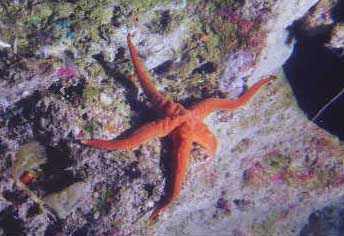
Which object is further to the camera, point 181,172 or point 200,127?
point 200,127

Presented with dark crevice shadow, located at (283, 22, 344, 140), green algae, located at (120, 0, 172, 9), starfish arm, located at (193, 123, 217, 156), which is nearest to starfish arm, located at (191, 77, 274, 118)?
starfish arm, located at (193, 123, 217, 156)

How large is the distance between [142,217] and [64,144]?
1472mm

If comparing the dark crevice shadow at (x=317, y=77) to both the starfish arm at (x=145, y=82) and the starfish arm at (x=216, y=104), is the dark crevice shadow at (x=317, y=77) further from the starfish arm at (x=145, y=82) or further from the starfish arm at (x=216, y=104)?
the starfish arm at (x=145, y=82)

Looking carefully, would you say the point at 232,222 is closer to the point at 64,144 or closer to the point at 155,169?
the point at 155,169

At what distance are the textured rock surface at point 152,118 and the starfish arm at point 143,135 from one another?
0.26 m

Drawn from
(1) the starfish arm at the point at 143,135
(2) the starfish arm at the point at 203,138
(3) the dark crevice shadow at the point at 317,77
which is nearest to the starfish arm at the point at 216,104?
(2) the starfish arm at the point at 203,138

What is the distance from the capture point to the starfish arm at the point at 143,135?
4418 mm

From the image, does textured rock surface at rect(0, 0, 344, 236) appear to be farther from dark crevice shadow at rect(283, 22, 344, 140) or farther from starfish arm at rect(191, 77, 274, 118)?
starfish arm at rect(191, 77, 274, 118)

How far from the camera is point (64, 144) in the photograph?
15.1 ft

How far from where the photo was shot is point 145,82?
16.3 ft

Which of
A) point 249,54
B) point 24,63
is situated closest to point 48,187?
point 24,63

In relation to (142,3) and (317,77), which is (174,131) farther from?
(317,77)

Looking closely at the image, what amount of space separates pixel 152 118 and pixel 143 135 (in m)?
0.71

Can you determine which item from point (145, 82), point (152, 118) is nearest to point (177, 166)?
point (152, 118)
